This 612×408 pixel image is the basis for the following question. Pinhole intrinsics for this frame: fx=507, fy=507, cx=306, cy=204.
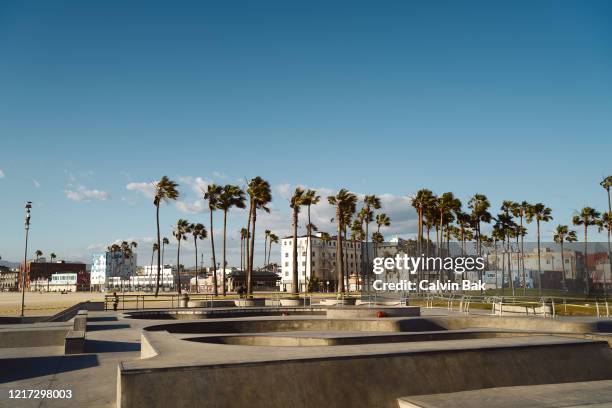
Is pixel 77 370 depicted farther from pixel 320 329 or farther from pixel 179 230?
pixel 179 230

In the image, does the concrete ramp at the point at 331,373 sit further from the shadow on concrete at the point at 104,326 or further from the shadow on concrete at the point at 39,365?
the shadow on concrete at the point at 104,326

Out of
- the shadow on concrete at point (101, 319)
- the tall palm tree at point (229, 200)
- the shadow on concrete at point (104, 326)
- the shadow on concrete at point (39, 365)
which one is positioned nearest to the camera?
the shadow on concrete at point (39, 365)

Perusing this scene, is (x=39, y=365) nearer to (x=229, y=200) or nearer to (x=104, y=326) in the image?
(x=104, y=326)

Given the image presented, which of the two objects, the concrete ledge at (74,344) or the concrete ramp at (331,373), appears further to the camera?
the concrete ledge at (74,344)

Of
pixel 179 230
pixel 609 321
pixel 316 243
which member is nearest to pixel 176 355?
pixel 609 321

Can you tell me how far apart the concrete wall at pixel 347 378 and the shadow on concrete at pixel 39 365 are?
5.44m

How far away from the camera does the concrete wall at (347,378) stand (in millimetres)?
8703

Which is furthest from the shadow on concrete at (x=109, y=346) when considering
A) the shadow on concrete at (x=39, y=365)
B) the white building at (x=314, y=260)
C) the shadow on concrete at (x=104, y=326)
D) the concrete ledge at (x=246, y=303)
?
the white building at (x=314, y=260)

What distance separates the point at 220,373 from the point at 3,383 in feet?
20.5

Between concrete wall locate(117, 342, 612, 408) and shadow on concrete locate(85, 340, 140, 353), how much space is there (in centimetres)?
837

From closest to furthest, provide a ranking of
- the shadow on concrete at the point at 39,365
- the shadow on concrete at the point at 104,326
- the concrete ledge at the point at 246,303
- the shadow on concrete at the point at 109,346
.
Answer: the shadow on concrete at the point at 39,365 < the shadow on concrete at the point at 109,346 < the shadow on concrete at the point at 104,326 < the concrete ledge at the point at 246,303

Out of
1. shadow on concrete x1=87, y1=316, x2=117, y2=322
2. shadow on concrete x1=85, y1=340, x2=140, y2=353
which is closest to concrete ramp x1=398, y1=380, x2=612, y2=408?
shadow on concrete x1=85, y1=340, x2=140, y2=353

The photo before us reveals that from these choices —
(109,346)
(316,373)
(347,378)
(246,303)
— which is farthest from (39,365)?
(246,303)

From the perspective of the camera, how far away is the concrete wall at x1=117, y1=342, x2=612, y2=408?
28.6ft
